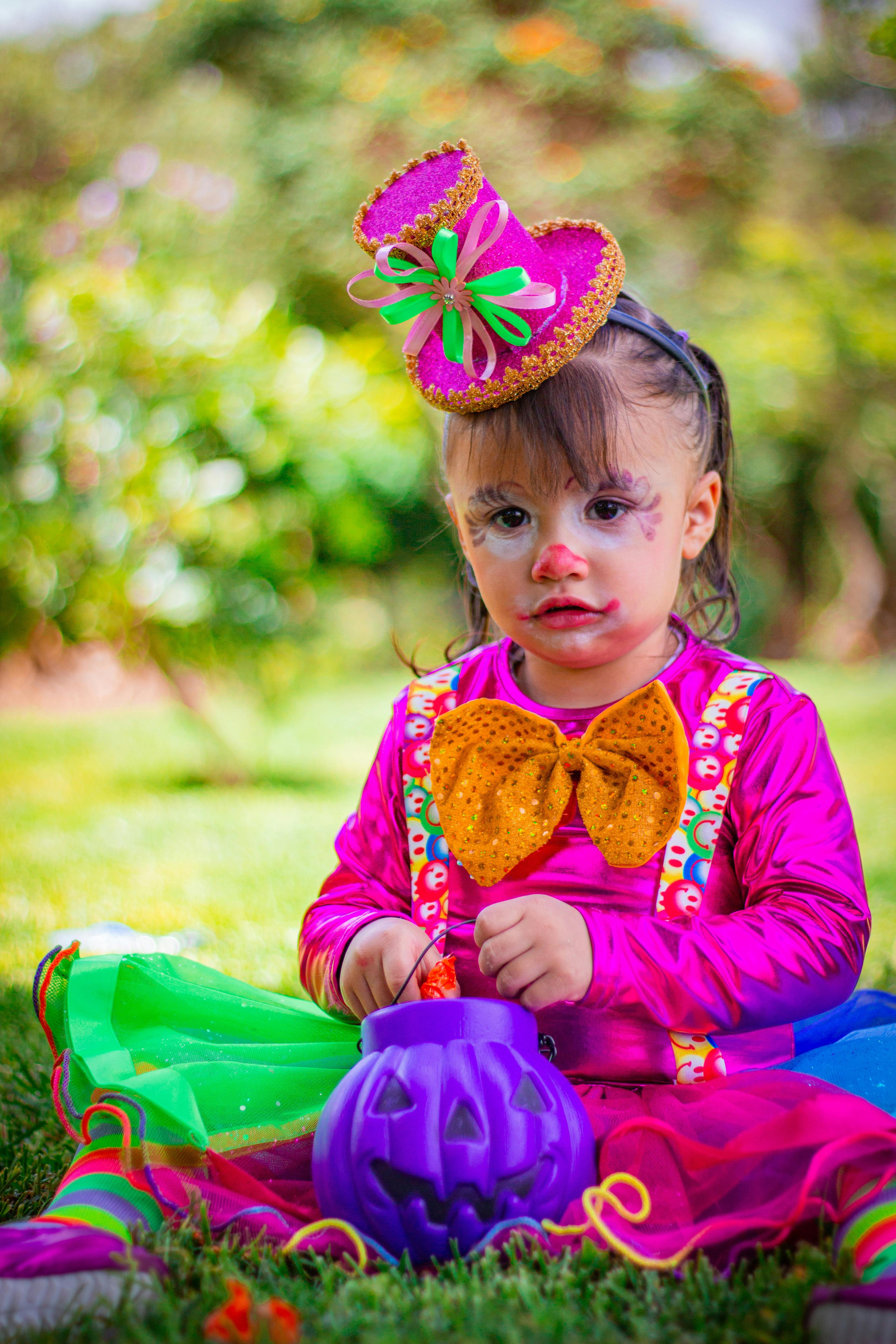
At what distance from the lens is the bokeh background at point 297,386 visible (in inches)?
173

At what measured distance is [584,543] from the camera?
5.08 feet

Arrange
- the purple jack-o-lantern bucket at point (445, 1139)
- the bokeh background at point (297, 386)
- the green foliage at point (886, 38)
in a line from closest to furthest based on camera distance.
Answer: the purple jack-o-lantern bucket at point (445, 1139) → the green foliage at point (886, 38) → the bokeh background at point (297, 386)

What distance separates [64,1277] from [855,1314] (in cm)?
70

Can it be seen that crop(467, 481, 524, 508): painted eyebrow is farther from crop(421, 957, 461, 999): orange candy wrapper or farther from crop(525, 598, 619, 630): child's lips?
crop(421, 957, 461, 999): orange candy wrapper

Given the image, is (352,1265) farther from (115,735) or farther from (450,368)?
(115,735)

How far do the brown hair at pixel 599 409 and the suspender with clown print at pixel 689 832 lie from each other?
10.3 inches

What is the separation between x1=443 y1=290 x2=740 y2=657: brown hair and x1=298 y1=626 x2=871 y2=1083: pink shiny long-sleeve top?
1.07ft

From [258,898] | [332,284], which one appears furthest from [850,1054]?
[332,284]

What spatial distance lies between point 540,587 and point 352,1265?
0.85 m

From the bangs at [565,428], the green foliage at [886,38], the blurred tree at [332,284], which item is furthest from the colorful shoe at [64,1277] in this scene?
the blurred tree at [332,284]

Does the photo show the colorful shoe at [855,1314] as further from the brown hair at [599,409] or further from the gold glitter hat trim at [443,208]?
the gold glitter hat trim at [443,208]

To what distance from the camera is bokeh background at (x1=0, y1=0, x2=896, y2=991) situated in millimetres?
4395

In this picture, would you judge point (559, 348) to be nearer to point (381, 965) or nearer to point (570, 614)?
point (570, 614)

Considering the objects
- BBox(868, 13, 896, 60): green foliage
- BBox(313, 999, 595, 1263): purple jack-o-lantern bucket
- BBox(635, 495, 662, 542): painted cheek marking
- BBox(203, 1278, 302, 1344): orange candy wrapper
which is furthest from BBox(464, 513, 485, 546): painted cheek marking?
BBox(868, 13, 896, 60): green foliage
